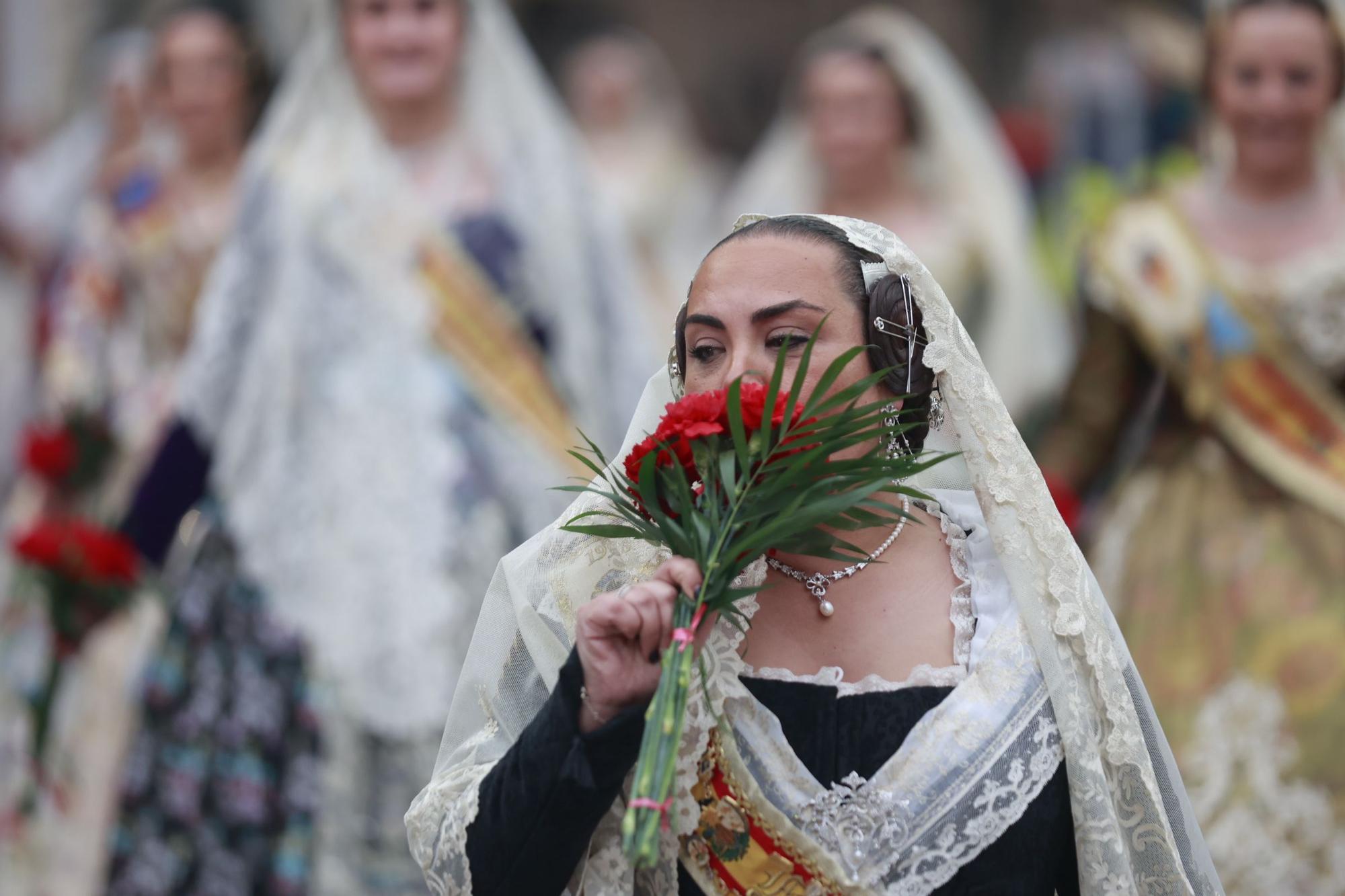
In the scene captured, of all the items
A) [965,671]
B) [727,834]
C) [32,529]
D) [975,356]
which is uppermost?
[975,356]

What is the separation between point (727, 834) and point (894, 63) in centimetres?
513

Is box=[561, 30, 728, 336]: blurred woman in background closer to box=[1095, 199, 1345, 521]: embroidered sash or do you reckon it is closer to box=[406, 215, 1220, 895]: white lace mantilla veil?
box=[1095, 199, 1345, 521]: embroidered sash

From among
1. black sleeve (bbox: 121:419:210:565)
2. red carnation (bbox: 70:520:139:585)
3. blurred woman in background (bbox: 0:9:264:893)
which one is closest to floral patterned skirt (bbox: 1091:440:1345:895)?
black sleeve (bbox: 121:419:210:565)

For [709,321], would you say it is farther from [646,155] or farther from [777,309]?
[646,155]

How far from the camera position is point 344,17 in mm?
5395

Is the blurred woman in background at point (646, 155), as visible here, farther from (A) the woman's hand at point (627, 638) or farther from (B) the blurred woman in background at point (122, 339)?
(A) the woman's hand at point (627, 638)

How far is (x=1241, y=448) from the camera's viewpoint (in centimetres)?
470

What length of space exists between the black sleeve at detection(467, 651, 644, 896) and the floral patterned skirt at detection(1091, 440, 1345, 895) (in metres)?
2.14

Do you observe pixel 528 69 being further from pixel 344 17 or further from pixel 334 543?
pixel 334 543

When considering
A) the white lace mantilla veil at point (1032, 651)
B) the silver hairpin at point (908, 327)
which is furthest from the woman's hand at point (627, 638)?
the silver hairpin at point (908, 327)

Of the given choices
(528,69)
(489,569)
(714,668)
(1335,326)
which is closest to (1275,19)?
(1335,326)

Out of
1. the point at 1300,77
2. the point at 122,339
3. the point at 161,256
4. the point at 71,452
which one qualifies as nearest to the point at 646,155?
the point at 161,256

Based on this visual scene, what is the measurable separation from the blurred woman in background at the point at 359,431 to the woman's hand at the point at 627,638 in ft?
8.09

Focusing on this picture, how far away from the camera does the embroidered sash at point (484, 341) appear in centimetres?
520
